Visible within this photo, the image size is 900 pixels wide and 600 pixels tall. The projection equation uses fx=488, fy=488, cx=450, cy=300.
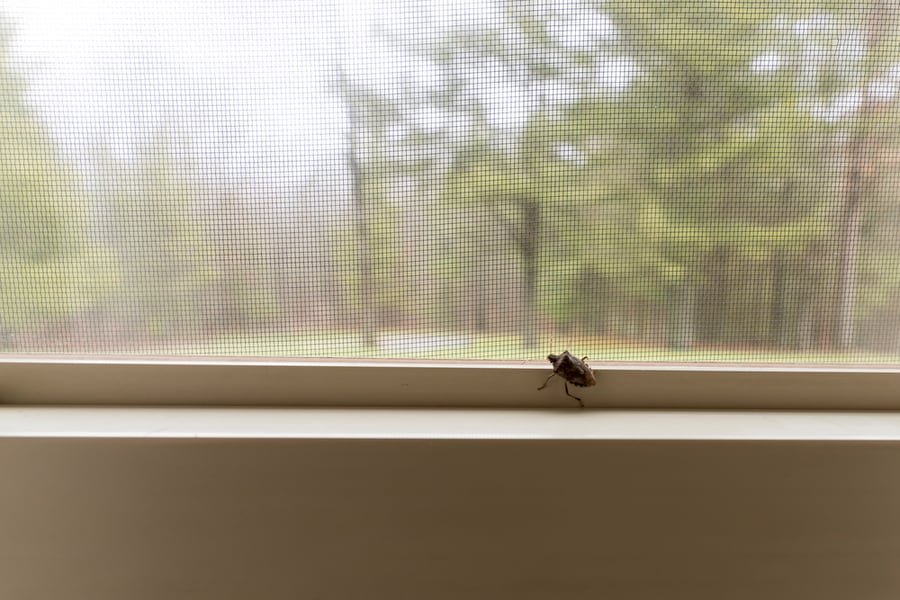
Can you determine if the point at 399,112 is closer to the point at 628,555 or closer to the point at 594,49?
the point at 594,49

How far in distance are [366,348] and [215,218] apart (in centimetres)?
26

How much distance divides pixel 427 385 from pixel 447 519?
0.54 ft

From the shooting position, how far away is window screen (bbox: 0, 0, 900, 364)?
60 centimetres

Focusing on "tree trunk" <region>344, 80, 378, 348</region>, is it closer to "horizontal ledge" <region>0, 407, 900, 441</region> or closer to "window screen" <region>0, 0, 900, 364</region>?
"window screen" <region>0, 0, 900, 364</region>

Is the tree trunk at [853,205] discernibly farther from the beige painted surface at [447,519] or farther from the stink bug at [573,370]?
the stink bug at [573,370]

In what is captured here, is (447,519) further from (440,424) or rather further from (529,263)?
(529,263)

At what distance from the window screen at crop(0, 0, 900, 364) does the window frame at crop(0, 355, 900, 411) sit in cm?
3

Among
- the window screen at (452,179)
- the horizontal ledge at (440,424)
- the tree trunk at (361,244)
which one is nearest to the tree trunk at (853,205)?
the window screen at (452,179)

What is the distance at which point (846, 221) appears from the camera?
632 mm

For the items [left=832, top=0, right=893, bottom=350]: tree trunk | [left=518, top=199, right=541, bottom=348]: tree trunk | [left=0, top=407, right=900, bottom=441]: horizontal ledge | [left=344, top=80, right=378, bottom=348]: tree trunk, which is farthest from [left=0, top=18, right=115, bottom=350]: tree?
[left=832, top=0, right=893, bottom=350]: tree trunk

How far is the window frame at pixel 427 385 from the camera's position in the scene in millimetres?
632

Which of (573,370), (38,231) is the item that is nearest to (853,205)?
(573,370)

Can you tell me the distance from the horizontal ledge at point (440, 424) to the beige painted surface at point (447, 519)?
0.04ft

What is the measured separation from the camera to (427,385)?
0.64 meters
